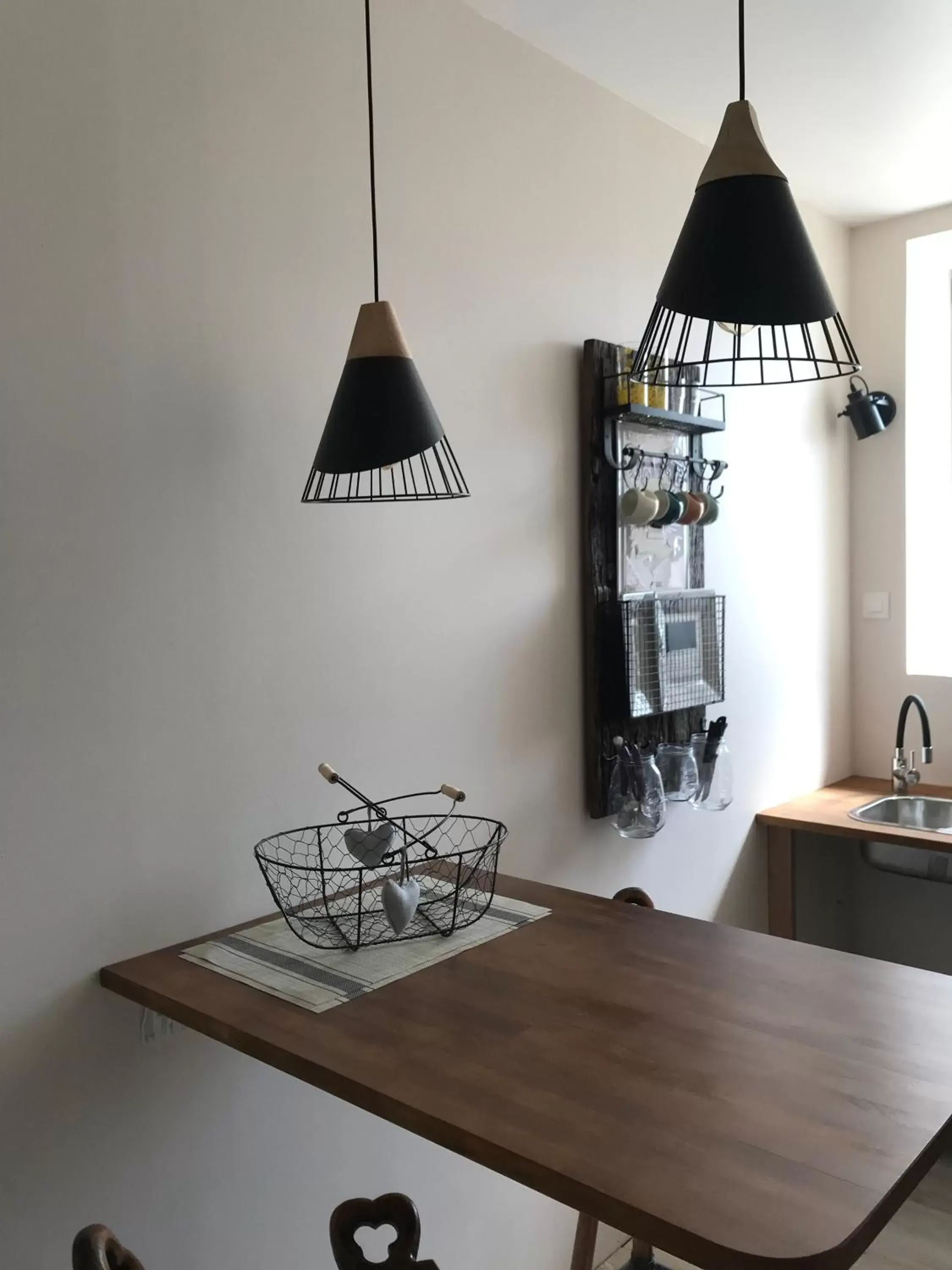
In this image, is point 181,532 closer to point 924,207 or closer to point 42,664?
point 42,664

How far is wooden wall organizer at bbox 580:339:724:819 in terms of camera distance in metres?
2.22

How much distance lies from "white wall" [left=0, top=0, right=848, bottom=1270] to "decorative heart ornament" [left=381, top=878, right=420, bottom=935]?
0.92 ft

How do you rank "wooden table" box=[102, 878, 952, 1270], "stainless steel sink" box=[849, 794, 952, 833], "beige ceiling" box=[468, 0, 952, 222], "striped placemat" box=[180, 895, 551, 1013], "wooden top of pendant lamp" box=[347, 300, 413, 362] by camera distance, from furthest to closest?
1. "stainless steel sink" box=[849, 794, 952, 833]
2. "beige ceiling" box=[468, 0, 952, 222]
3. "wooden top of pendant lamp" box=[347, 300, 413, 362]
4. "striped placemat" box=[180, 895, 551, 1013]
5. "wooden table" box=[102, 878, 952, 1270]

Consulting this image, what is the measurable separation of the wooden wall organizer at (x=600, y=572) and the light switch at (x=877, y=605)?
4.48ft

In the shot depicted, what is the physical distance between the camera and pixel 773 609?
293 centimetres

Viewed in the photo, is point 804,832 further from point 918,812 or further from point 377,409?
point 377,409

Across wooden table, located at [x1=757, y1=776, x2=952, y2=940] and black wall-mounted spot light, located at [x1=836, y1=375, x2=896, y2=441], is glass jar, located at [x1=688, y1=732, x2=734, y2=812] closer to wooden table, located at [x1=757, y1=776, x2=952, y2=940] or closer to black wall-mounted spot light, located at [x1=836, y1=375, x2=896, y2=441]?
wooden table, located at [x1=757, y1=776, x2=952, y2=940]

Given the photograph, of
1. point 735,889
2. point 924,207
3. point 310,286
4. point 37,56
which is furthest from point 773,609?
point 37,56

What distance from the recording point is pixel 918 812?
305cm

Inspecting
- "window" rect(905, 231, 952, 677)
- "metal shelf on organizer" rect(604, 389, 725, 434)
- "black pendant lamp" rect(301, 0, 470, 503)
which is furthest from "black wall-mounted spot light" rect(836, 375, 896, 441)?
"black pendant lamp" rect(301, 0, 470, 503)

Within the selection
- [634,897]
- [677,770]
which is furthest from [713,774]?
[634,897]

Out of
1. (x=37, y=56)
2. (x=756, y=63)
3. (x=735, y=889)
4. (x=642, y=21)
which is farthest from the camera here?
(x=735, y=889)

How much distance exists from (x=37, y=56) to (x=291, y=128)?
1.37ft

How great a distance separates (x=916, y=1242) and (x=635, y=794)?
1.24 metres
